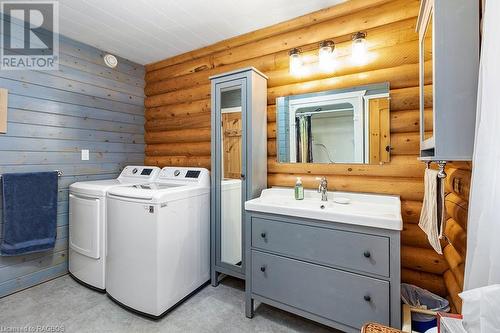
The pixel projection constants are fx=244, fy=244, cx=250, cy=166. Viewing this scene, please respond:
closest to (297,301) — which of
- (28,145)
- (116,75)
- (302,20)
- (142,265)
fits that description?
(142,265)

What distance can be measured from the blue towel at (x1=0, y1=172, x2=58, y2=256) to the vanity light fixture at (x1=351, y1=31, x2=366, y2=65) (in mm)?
2918

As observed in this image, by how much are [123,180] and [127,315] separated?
1450 mm

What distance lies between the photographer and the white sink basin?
140cm

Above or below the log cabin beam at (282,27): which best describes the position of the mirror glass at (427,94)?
below

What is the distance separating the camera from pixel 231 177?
2318 mm

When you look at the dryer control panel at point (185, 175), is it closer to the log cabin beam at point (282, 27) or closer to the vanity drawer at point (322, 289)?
the vanity drawer at point (322, 289)

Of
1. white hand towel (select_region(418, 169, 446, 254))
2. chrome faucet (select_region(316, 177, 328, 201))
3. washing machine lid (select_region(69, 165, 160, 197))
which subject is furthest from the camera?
washing machine lid (select_region(69, 165, 160, 197))

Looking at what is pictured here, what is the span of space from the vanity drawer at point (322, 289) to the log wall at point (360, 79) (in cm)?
56

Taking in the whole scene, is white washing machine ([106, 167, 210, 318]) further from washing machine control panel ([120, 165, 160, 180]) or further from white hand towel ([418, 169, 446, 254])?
white hand towel ([418, 169, 446, 254])

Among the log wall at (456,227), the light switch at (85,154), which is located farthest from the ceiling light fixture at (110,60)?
the log wall at (456,227)

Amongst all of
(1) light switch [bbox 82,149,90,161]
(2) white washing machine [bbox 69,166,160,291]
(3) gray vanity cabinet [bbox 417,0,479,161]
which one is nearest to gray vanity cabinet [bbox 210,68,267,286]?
(2) white washing machine [bbox 69,166,160,291]

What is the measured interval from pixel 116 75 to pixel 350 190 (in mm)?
2948

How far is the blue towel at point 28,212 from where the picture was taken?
2107 millimetres

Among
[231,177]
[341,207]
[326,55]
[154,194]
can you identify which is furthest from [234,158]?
[326,55]
